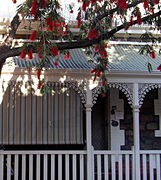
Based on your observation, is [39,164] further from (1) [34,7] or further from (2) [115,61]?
(1) [34,7]

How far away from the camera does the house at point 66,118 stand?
8562 millimetres

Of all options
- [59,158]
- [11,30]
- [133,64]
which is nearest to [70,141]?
[59,158]

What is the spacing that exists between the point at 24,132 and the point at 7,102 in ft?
2.48

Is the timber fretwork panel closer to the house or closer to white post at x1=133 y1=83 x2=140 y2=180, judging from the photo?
the house

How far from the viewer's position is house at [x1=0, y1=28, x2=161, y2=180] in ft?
28.1

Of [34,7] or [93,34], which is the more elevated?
[34,7]

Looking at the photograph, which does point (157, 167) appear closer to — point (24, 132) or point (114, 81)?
point (114, 81)

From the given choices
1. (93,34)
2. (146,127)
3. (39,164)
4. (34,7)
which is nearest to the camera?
(34,7)

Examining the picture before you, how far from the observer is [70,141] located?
9.31 metres

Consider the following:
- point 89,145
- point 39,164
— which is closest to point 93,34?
point 89,145

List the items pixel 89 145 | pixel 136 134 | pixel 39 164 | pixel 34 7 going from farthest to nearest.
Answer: pixel 136 134
pixel 89 145
pixel 39 164
pixel 34 7

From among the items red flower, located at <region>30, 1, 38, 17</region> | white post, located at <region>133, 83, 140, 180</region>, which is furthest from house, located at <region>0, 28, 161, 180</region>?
red flower, located at <region>30, 1, 38, 17</region>

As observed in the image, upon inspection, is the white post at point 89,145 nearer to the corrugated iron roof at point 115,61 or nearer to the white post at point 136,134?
the corrugated iron roof at point 115,61

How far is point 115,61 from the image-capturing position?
959 centimetres
